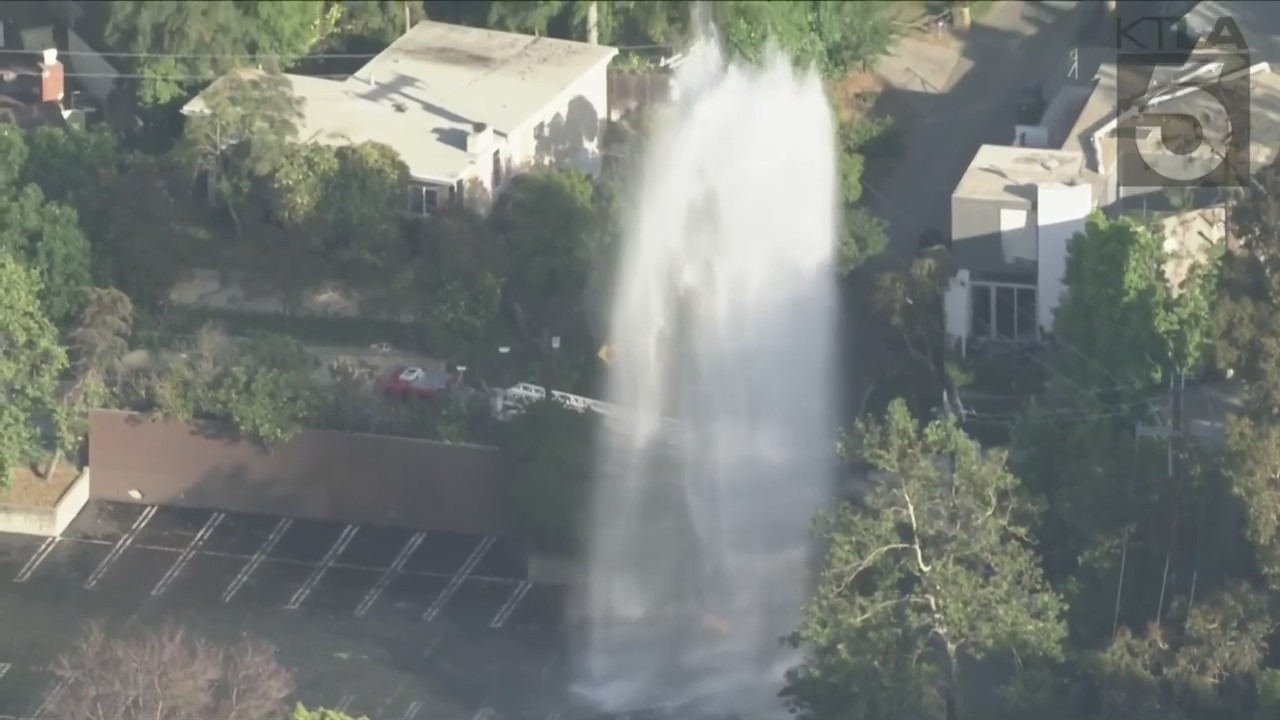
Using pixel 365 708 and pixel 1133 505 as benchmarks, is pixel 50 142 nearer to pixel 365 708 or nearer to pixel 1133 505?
pixel 365 708

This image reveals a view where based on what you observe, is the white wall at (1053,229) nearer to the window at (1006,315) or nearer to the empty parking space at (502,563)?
the window at (1006,315)

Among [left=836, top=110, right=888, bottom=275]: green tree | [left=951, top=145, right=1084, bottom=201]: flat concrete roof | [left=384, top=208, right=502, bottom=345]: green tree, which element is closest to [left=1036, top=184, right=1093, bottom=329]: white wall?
[left=951, top=145, right=1084, bottom=201]: flat concrete roof

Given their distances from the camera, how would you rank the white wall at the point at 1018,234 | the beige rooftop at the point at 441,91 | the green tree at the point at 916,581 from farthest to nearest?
the beige rooftop at the point at 441,91, the white wall at the point at 1018,234, the green tree at the point at 916,581

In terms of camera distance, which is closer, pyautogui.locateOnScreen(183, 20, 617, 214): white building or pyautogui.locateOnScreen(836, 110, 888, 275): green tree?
pyautogui.locateOnScreen(836, 110, 888, 275): green tree

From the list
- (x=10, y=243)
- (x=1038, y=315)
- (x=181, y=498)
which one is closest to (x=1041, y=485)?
(x=1038, y=315)

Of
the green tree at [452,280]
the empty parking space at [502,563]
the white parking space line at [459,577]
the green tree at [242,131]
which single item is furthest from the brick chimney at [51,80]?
the empty parking space at [502,563]

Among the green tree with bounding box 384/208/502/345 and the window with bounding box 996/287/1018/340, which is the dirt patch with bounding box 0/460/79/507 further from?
the window with bounding box 996/287/1018/340
